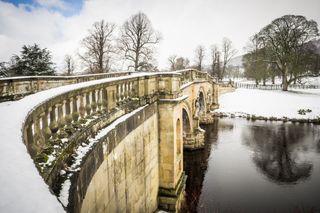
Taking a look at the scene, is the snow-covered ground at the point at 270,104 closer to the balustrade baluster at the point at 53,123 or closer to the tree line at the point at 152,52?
the tree line at the point at 152,52

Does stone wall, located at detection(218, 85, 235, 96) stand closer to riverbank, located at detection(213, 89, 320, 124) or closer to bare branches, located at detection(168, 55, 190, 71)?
riverbank, located at detection(213, 89, 320, 124)

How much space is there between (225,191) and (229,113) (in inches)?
741

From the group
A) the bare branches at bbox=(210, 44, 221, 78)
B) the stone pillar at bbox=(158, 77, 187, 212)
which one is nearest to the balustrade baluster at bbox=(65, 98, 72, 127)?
the stone pillar at bbox=(158, 77, 187, 212)

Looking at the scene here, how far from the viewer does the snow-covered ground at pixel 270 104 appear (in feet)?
94.7

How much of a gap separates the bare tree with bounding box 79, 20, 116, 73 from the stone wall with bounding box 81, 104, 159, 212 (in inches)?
714

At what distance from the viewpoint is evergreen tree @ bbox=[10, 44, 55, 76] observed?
1928cm

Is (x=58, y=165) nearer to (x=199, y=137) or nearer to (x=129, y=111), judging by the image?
(x=129, y=111)

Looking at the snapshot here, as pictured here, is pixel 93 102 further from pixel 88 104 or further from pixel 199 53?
pixel 199 53

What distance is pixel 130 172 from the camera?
6.21 metres

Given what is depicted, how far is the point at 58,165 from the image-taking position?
2.99 meters

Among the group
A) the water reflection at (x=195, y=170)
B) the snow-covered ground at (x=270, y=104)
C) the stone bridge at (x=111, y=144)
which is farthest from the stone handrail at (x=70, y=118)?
the snow-covered ground at (x=270, y=104)

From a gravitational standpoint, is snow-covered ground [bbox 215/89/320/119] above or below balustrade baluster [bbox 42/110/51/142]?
below

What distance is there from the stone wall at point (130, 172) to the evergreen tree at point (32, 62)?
13945mm

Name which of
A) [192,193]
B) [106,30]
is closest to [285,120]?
[192,193]
